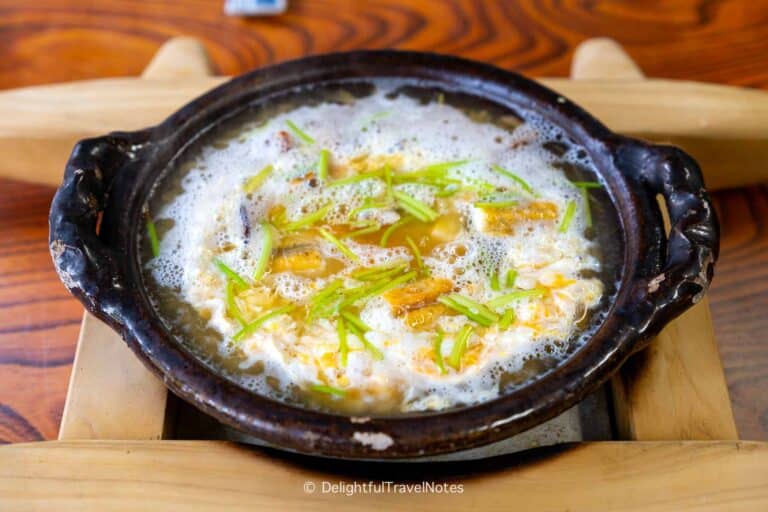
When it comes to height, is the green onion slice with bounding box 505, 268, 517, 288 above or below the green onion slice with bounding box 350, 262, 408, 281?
above

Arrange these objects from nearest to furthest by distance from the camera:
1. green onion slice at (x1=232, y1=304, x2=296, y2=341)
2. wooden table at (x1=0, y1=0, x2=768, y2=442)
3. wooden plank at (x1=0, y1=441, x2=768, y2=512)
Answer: wooden plank at (x1=0, y1=441, x2=768, y2=512)
green onion slice at (x1=232, y1=304, x2=296, y2=341)
wooden table at (x1=0, y1=0, x2=768, y2=442)

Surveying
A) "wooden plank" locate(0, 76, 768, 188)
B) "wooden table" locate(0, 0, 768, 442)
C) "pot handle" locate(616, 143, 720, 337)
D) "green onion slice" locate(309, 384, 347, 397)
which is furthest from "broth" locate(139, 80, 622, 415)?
"wooden table" locate(0, 0, 768, 442)

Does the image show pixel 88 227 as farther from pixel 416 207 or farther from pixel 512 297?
pixel 512 297

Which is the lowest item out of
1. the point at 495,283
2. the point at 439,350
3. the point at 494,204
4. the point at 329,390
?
the point at 329,390

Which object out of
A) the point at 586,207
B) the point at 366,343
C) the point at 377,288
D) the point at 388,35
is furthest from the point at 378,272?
the point at 388,35

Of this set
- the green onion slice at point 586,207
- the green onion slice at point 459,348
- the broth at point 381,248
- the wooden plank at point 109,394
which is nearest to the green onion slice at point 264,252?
the broth at point 381,248

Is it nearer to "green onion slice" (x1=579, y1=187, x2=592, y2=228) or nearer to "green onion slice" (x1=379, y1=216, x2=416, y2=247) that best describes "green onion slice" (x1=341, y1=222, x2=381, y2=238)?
"green onion slice" (x1=379, y1=216, x2=416, y2=247)
